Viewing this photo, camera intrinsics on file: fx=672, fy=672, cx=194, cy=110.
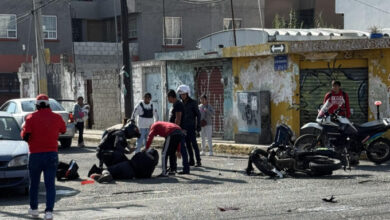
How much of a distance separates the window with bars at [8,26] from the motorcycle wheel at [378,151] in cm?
3176

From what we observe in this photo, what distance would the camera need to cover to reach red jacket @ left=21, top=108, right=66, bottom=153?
9281mm

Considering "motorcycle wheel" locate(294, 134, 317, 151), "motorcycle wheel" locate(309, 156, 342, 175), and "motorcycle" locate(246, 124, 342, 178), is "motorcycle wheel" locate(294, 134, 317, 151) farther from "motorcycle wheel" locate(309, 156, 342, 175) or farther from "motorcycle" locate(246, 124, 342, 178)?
"motorcycle wheel" locate(309, 156, 342, 175)

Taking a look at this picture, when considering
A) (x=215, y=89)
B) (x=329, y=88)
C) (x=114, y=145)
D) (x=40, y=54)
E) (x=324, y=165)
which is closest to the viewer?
(x=324, y=165)

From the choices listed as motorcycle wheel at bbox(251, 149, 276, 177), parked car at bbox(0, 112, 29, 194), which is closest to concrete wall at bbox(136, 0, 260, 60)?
motorcycle wheel at bbox(251, 149, 276, 177)

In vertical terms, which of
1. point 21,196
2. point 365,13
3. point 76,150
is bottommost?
point 76,150

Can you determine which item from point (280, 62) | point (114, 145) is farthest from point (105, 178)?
point (280, 62)

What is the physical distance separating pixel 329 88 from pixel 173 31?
25.4 meters

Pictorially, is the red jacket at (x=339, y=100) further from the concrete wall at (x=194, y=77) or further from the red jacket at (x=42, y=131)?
the red jacket at (x=42, y=131)

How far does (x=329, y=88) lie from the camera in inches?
739

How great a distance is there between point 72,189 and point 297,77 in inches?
350

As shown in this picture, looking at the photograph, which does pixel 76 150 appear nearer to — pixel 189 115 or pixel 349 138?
pixel 189 115

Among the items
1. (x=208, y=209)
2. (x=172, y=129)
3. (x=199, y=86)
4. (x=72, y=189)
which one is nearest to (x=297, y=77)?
(x=199, y=86)

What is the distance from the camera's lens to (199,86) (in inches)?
928

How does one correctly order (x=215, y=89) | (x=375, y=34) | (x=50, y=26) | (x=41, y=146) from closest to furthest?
(x=41, y=146) → (x=375, y=34) → (x=215, y=89) → (x=50, y=26)
